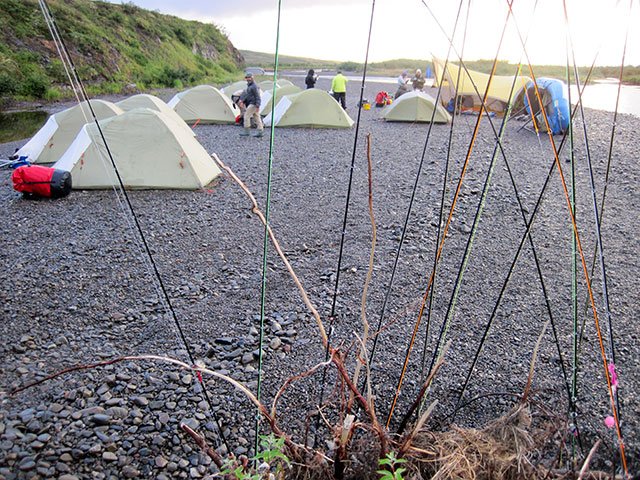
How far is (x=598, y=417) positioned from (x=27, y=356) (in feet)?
12.0

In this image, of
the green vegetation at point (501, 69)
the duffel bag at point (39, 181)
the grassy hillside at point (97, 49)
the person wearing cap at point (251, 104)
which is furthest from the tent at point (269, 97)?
the grassy hillside at point (97, 49)

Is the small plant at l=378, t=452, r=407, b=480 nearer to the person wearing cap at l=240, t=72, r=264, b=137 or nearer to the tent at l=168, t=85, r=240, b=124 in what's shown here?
the person wearing cap at l=240, t=72, r=264, b=137

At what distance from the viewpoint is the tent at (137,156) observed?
6.30 m

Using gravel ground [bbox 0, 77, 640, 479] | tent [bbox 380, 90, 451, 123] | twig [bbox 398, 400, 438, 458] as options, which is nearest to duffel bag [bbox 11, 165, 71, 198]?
gravel ground [bbox 0, 77, 640, 479]

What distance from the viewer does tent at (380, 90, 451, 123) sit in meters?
12.8

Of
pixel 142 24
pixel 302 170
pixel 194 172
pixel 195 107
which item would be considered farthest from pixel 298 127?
pixel 142 24

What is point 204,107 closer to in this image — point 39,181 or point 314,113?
point 314,113

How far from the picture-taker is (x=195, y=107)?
12.7 meters

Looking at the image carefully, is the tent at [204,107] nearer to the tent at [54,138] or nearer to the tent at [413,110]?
the tent at [54,138]

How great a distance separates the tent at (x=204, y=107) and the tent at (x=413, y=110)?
16.0ft

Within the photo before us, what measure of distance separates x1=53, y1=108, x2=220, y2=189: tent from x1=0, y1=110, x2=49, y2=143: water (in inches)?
245

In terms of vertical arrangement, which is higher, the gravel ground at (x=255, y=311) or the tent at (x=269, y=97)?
the tent at (x=269, y=97)

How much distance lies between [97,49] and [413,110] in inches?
778

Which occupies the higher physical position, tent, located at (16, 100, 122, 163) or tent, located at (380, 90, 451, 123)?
tent, located at (380, 90, 451, 123)
